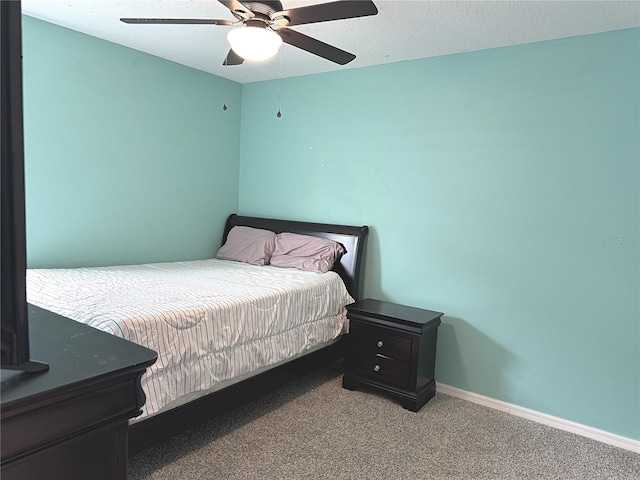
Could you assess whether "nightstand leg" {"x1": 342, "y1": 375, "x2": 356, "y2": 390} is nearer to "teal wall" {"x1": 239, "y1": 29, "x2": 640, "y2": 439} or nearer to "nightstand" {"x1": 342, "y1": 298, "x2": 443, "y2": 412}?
"nightstand" {"x1": 342, "y1": 298, "x2": 443, "y2": 412}

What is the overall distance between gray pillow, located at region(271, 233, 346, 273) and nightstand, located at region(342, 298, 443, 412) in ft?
1.43

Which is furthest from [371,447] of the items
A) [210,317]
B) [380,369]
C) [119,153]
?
[119,153]

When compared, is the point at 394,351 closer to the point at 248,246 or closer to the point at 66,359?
the point at 248,246

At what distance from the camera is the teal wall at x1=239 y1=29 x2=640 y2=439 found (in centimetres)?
258

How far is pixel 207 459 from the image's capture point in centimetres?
225

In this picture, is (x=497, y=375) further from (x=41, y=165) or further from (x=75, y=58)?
(x=75, y=58)

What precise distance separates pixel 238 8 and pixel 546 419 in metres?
2.88

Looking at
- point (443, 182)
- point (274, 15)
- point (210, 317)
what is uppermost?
point (274, 15)

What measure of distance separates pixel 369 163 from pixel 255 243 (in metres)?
1.15

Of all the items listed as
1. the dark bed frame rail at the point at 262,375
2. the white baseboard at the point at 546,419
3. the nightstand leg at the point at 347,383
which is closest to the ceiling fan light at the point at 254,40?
the dark bed frame rail at the point at 262,375

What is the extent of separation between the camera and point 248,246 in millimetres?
3828

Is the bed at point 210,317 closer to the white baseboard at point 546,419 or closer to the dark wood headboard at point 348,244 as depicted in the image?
the dark wood headboard at point 348,244

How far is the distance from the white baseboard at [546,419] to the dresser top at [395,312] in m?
0.54

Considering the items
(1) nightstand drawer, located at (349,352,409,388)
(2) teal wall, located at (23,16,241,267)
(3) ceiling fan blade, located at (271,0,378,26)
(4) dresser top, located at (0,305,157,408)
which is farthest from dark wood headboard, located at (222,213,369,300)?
(4) dresser top, located at (0,305,157,408)
